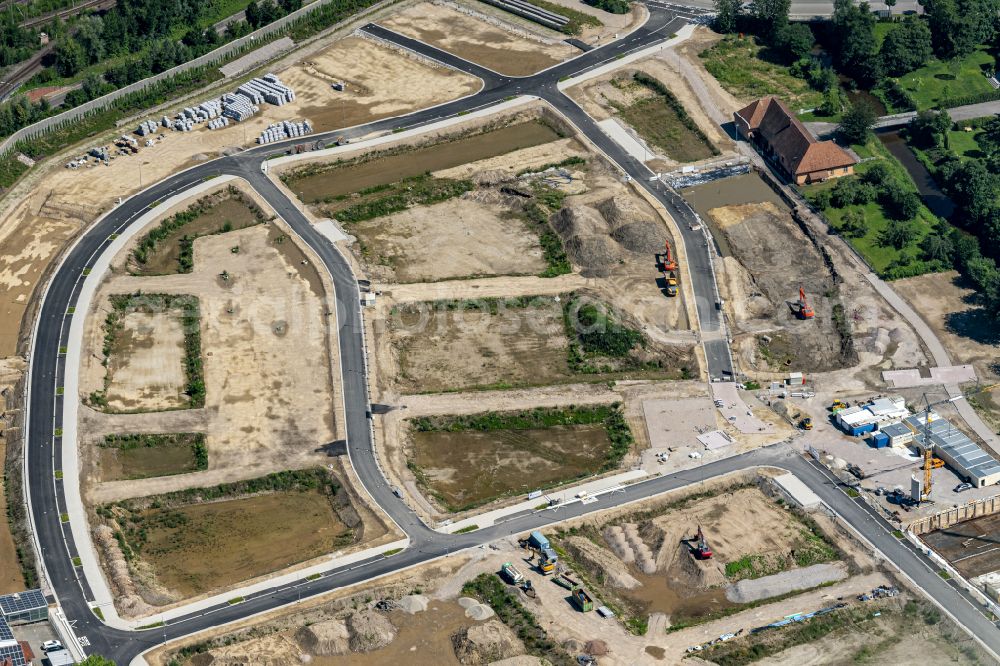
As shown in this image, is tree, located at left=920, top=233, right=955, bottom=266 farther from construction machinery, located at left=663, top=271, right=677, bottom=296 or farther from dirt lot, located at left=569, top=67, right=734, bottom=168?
dirt lot, located at left=569, top=67, right=734, bottom=168

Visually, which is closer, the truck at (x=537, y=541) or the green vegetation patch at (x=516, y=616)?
the green vegetation patch at (x=516, y=616)

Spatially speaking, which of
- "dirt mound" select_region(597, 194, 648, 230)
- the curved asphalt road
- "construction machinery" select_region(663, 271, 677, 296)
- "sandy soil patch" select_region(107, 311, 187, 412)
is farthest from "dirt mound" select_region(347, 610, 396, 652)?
"dirt mound" select_region(597, 194, 648, 230)

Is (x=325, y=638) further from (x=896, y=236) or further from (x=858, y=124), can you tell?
(x=858, y=124)

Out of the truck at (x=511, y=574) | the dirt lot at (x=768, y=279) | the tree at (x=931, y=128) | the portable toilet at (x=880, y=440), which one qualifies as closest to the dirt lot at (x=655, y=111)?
the dirt lot at (x=768, y=279)

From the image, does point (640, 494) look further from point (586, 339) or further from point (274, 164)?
point (274, 164)

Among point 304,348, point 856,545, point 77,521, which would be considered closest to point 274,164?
point 304,348

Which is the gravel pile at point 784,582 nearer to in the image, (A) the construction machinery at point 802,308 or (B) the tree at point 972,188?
(A) the construction machinery at point 802,308
